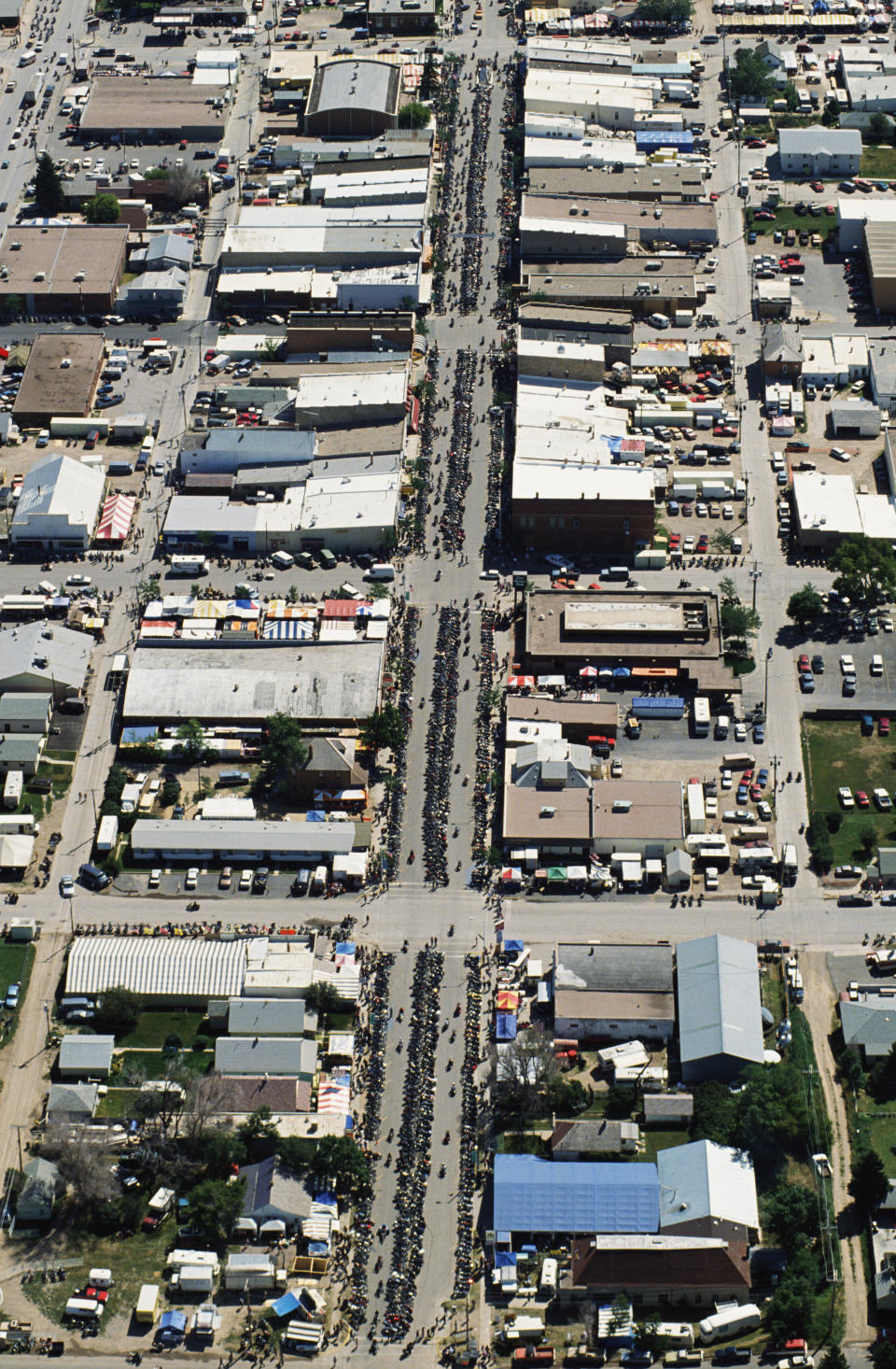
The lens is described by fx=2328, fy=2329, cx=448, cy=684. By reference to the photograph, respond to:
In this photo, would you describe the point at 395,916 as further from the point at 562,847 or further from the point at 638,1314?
the point at 638,1314

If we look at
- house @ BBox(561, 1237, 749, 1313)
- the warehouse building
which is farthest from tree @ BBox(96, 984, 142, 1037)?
house @ BBox(561, 1237, 749, 1313)

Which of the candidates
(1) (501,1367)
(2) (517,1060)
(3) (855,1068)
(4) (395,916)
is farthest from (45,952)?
(3) (855,1068)

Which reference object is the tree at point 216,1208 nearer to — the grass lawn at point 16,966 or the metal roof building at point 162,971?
the metal roof building at point 162,971

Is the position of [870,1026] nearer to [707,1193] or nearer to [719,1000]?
[719,1000]

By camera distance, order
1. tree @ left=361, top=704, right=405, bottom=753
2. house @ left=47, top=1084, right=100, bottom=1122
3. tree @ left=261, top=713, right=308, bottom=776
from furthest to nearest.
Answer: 1. tree @ left=361, top=704, right=405, bottom=753
2. tree @ left=261, top=713, right=308, bottom=776
3. house @ left=47, top=1084, right=100, bottom=1122

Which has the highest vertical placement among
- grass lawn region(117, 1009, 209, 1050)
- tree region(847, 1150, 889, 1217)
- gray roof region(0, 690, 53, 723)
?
gray roof region(0, 690, 53, 723)

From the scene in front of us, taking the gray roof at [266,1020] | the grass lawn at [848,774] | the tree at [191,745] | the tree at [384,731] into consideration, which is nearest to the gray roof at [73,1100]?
the gray roof at [266,1020]

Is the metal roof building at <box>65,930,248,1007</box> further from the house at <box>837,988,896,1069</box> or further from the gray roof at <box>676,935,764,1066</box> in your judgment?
the house at <box>837,988,896,1069</box>
